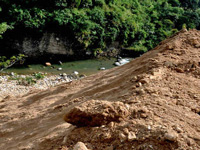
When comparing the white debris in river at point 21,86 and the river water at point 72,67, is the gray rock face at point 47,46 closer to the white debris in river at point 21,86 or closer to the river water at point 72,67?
the river water at point 72,67

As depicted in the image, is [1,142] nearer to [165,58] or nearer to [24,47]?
[165,58]

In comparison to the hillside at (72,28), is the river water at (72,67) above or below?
below

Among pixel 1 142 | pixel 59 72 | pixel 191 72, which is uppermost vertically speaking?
pixel 191 72

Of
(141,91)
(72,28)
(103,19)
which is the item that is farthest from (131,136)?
(103,19)

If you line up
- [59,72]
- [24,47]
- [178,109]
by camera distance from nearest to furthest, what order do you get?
[178,109], [59,72], [24,47]

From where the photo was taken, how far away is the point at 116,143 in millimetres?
2020

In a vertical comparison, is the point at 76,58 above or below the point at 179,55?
below

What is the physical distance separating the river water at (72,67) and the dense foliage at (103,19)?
1359 mm

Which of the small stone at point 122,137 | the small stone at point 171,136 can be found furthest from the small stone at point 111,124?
the small stone at point 171,136

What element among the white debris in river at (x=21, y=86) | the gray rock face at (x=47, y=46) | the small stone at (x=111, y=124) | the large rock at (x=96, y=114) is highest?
the large rock at (x=96, y=114)

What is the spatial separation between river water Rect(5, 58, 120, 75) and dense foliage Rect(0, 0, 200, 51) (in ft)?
4.46

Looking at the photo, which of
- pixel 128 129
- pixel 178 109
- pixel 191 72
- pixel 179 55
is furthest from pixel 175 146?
pixel 179 55

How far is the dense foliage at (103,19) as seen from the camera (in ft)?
42.8

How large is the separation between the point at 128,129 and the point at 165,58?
234 cm
